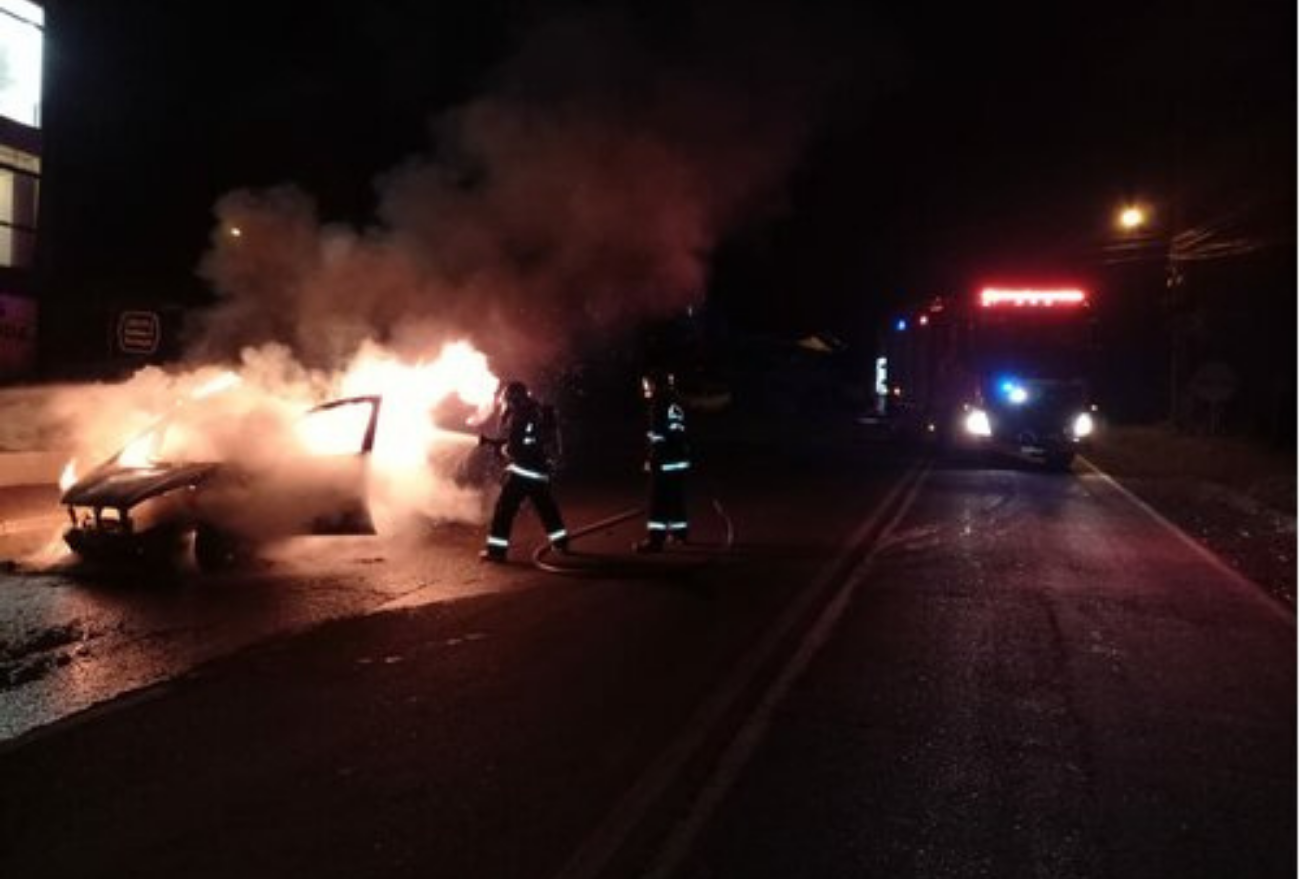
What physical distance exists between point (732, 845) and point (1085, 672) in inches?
136

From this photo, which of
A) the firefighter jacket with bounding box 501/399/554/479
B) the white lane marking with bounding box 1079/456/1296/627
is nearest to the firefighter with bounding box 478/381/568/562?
the firefighter jacket with bounding box 501/399/554/479

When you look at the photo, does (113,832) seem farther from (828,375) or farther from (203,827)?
(828,375)

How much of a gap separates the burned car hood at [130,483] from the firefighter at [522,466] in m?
2.34

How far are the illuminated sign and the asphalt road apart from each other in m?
5.79

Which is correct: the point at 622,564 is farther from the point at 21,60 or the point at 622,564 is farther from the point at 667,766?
the point at 21,60

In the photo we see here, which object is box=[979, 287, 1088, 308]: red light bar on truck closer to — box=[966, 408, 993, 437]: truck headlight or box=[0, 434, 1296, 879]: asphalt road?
box=[966, 408, 993, 437]: truck headlight

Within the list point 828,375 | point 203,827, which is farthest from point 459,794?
point 828,375

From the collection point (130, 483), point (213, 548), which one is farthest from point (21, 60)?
point (213, 548)

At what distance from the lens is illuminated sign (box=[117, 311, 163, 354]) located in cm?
1527

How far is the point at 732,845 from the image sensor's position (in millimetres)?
4402

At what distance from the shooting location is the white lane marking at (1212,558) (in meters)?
9.50

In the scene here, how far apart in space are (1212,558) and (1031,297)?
37.5 ft

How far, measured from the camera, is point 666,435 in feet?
40.0

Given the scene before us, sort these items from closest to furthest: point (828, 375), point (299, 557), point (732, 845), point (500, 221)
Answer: point (732, 845) → point (299, 557) → point (500, 221) → point (828, 375)
